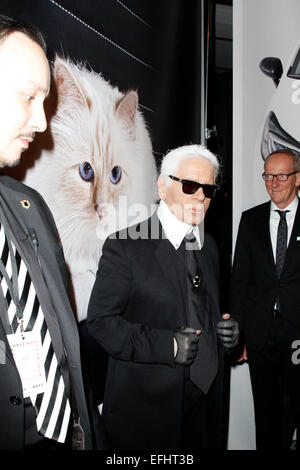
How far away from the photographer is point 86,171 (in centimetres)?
205

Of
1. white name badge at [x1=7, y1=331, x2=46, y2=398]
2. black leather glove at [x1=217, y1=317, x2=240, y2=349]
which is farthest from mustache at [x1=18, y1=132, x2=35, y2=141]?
black leather glove at [x1=217, y1=317, x2=240, y2=349]

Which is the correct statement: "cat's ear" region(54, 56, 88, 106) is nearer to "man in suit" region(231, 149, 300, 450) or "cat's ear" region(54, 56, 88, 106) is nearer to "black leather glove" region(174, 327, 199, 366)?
"black leather glove" region(174, 327, 199, 366)

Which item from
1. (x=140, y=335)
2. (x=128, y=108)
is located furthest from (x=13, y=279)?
(x=128, y=108)

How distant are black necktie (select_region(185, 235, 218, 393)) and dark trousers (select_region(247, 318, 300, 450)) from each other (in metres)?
0.84

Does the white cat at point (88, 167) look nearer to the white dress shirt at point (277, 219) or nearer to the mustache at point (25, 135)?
the mustache at point (25, 135)

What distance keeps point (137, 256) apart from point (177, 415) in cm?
77

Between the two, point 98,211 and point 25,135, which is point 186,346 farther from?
point 25,135

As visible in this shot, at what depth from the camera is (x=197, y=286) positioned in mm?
1888

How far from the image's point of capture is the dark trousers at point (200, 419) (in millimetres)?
1814

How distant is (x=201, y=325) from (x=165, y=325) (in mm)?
181

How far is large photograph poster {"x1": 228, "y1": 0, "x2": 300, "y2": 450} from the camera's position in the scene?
2807mm

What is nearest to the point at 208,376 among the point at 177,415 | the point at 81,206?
the point at 177,415

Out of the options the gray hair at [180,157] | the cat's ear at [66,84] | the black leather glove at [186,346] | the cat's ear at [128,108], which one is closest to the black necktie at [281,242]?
the gray hair at [180,157]

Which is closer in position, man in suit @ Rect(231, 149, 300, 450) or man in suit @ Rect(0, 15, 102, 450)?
man in suit @ Rect(0, 15, 102, 450)
